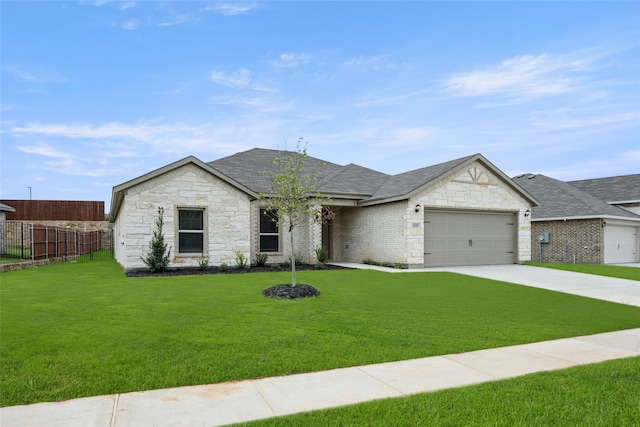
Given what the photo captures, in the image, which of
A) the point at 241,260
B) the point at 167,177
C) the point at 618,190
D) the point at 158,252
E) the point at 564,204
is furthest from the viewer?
the point at 618,190

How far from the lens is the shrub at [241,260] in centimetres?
1667

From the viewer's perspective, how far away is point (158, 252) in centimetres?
1514

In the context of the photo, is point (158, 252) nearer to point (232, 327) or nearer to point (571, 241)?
point (232, 327)

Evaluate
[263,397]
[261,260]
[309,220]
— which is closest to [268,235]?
[261,260]

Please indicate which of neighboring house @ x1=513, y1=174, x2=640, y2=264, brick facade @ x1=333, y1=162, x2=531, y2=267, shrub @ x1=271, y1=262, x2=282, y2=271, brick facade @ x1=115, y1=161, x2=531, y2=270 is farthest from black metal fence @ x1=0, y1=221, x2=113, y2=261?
neighboring house @ x1=513, y1=174, x2=640, y2=264

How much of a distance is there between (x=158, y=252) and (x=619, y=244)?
24484 millimetres

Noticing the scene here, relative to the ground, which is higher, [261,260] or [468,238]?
[468,238]

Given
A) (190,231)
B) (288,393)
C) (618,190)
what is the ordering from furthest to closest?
(618,190) → (190,231) → (288,393)

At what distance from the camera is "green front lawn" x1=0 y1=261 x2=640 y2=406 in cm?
461

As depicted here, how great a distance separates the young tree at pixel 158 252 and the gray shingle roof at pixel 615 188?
28.9 metres

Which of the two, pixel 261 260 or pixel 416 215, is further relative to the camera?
pixel 261 260

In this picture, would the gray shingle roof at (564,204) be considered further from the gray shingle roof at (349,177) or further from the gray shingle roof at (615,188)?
the gray shingle roof at (349,177)

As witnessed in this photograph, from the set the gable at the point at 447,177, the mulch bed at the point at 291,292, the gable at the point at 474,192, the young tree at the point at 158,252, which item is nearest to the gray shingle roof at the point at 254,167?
the gable at the point at 447,177

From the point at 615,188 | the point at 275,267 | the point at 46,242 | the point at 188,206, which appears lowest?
the point at 275,267
